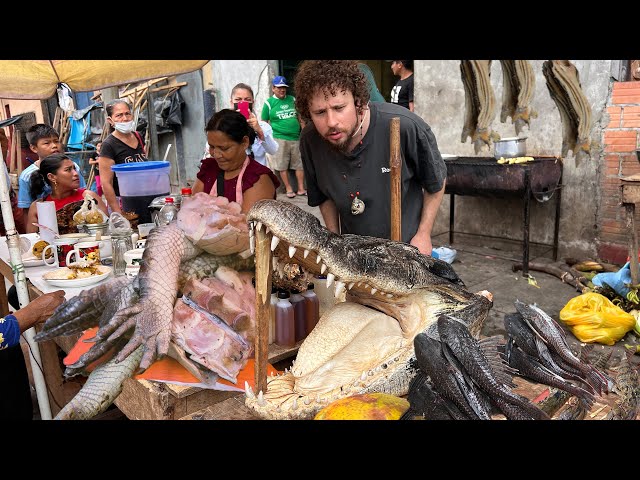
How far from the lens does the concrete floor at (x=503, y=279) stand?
397cm

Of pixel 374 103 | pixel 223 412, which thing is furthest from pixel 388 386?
pixel 374 103

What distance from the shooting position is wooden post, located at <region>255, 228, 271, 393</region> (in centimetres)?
133

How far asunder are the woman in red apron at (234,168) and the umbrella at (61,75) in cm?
58

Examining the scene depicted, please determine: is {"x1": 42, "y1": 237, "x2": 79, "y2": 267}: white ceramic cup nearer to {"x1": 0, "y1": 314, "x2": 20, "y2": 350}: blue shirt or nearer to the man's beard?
{"x1": 0, "y1": 314, "x2": 20, "y2": 350}: blue shirt

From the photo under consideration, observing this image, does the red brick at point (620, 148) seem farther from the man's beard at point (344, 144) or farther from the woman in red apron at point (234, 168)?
the man's beard at point (344, 144)

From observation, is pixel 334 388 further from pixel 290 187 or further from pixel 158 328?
pixel 290 187

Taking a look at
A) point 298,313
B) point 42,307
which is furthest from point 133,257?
point 298,313

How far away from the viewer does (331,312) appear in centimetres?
156

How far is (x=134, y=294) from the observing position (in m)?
1.56

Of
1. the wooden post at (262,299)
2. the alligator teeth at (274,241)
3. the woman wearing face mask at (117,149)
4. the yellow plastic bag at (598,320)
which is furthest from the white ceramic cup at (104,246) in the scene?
the yellow plastic bag at (598,320)

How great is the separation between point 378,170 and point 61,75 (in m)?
2.22

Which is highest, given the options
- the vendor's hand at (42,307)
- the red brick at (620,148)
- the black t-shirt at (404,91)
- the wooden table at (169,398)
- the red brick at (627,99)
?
the black t-shirt at (404,91)

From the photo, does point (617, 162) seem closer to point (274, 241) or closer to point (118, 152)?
point (274, 241)

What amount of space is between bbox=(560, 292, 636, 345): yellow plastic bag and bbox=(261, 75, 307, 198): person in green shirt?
4.70 m
